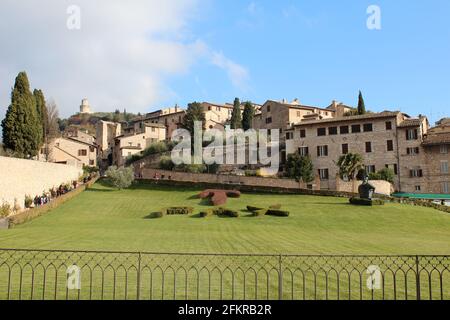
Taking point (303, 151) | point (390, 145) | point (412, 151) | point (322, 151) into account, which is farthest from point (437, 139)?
point (303, 151)

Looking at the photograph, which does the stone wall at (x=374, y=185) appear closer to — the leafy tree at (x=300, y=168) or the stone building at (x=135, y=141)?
the leafy tree at (x=300, y=168)

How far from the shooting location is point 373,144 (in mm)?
66125

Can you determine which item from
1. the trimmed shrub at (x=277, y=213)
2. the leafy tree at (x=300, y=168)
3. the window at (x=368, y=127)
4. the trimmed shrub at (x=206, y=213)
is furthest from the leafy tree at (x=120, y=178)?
the window at (x=368, y=127)

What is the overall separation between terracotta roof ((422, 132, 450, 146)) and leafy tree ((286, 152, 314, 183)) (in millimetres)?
17224

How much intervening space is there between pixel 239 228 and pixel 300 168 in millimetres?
34103

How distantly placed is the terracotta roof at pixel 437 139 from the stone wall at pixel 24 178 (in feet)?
171

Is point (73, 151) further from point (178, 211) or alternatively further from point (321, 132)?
point (178, 211)

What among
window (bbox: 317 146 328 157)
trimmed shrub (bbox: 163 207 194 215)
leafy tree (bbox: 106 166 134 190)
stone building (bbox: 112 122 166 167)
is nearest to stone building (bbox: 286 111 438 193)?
window (bbox: 317 146 328 157)

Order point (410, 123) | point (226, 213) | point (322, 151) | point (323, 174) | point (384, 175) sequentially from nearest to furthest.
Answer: point (226, 213)
point (384, 175)
point (410, 123)
point (323, 174)
point (322, 151)

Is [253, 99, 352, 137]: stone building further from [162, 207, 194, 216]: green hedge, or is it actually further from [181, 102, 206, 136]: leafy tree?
[162, 207, 194, 216]: green hedge

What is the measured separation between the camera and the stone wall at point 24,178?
38478 mm
